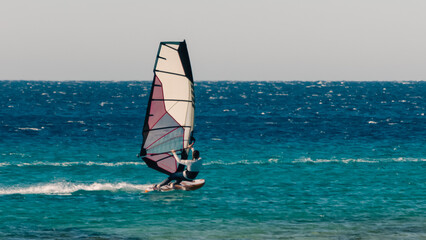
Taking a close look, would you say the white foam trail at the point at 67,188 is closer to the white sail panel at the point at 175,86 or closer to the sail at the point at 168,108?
the sail at the point at 168,108

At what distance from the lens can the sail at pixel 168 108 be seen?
25078 mm

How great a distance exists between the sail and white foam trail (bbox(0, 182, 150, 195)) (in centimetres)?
332

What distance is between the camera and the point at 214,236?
2009cm

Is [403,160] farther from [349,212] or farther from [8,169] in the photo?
[8,169]

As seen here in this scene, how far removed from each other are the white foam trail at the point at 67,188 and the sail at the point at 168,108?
10.9 ft

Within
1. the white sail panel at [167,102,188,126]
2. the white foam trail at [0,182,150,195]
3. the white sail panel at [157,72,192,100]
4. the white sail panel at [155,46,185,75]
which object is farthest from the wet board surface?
the white sail panel at [155,46,185,75]

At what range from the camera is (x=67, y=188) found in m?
29.1

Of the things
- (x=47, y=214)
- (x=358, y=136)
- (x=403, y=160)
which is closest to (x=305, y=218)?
(x=47, y=214)

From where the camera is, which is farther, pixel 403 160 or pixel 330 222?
pixel 403 160

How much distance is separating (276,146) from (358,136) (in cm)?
1238

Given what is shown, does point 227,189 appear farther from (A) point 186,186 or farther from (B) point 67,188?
(B) point 67,188

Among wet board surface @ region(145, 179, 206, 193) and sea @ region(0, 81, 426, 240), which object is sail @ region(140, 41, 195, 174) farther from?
sea @ region(0, 81, 426, 240)

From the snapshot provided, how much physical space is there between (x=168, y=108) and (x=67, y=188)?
7.24 m

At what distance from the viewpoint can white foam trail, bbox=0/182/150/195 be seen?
27.9 m
